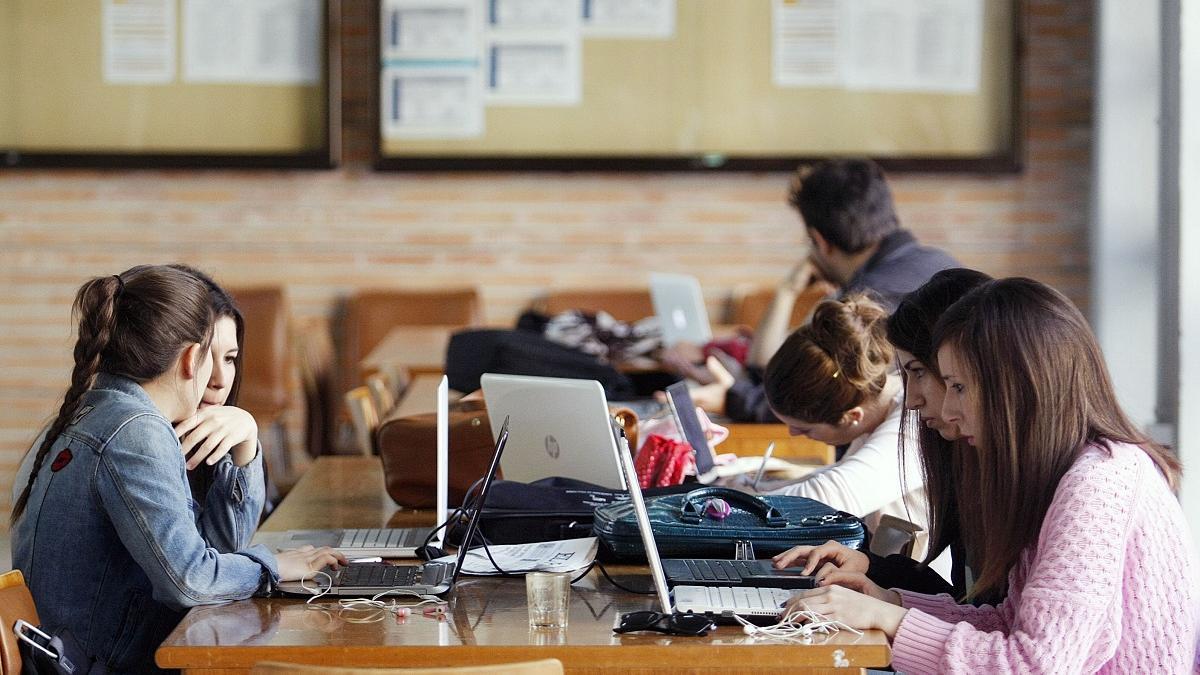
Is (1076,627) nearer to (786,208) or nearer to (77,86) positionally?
(786,208)

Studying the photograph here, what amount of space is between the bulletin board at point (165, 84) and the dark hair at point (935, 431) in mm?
4136

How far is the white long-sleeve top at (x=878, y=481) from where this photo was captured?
254 centimetres

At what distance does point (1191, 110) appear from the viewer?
4.29 meters

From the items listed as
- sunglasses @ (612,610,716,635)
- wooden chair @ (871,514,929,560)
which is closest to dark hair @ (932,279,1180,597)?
sunglasses @ (612,610,716,635)

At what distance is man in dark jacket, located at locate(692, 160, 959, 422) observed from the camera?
3.68 metres

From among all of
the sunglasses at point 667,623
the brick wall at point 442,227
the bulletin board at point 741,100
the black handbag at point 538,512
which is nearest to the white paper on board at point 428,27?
the bulletin board at point 741,100

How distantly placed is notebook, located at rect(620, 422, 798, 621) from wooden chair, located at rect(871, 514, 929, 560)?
52 cm

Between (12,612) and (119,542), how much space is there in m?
0.25

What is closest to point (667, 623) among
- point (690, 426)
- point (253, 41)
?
point (690, 426)

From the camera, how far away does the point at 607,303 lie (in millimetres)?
6031

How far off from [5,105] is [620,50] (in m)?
2.66

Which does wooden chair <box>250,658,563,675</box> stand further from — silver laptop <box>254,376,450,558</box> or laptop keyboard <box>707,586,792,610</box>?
silver laptop <box>254,376,450,558</box>

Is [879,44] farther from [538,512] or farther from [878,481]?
[538,512]

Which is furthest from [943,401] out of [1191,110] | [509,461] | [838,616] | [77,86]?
[77,86]
